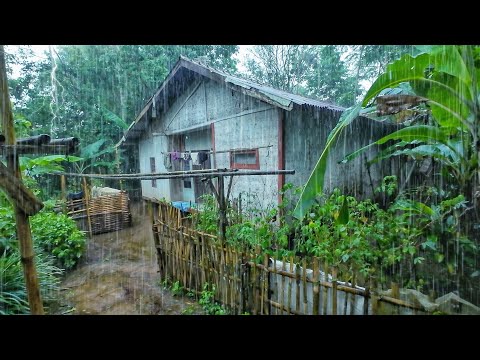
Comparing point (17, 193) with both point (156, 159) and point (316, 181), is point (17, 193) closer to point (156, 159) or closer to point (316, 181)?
point (316, 181)

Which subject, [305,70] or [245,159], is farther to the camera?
[305,70]

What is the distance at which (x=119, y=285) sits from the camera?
20.5 ft

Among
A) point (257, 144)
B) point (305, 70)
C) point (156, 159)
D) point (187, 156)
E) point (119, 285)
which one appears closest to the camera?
point (119, 285)

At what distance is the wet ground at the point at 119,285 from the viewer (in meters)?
5.10

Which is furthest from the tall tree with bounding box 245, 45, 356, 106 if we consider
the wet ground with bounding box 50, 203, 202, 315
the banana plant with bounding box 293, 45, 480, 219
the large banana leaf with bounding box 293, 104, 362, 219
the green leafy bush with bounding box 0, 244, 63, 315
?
the large banana leaf with bounding box 293, 104, 362, 219

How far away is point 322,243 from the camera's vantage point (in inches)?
156

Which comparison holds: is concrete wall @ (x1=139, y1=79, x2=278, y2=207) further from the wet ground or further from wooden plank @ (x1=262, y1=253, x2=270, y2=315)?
the wet ground

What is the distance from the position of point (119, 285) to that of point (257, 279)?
3.85 meters

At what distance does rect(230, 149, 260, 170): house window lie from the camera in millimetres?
7088

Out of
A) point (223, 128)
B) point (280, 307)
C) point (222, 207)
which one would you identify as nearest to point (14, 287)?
point (222, 207)

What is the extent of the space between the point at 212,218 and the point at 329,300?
2762mm

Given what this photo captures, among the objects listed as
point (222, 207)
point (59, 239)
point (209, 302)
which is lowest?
point (209, 302)
